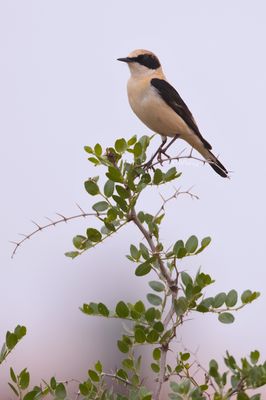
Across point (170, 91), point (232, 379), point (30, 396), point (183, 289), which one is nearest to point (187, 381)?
point (232, 379)

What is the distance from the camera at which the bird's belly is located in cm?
650

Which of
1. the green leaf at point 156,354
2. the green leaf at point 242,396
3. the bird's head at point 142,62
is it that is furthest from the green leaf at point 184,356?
the bird's head at point 142,62

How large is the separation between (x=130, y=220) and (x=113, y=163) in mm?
293

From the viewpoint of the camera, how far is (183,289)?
10.7ft

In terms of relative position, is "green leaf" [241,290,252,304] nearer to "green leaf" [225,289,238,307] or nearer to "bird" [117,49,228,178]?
"green leaf" [225,289,238,307]

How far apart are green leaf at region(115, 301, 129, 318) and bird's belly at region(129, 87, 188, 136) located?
11.0 feet

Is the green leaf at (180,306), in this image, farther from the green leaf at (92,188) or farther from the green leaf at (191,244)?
the green leaf at (92,188)

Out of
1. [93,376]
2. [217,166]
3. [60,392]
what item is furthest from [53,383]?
[217,166]

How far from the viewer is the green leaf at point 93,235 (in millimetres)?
3551

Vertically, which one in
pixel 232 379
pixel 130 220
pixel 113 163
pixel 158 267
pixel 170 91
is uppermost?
pixel 170 91

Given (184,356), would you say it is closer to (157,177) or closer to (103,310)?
(103,310)

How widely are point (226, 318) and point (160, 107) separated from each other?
137 inches

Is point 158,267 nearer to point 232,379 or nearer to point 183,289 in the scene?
point 183,289

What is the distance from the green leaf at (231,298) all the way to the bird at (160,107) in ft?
10.2
